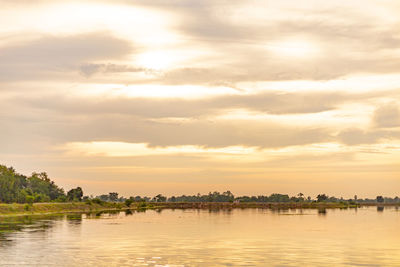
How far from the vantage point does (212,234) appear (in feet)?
308

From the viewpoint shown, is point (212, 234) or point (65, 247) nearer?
point (65, 247)

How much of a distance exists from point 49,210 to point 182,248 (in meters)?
123

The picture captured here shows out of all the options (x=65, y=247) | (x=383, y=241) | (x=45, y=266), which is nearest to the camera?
(x=45, y=266)

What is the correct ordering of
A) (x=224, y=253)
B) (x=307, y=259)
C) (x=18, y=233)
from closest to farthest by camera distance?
(x=307, y=259), (x=224, y=253), (x=18, y=233)

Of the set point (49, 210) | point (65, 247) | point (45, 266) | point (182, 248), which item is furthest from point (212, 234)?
point (49, 210)

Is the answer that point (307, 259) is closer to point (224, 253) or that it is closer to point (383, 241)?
point (224, 253)

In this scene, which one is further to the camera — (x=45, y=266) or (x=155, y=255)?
(x=155, y=255)

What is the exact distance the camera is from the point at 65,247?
7038 cm

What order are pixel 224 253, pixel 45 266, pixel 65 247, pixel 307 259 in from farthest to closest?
1. pixel 65 247
2. pixel 224 253
3. pixel 307 259
4. pixel 45 266

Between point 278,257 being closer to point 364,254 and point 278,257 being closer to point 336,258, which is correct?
point 336,258

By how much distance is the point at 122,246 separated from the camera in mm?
72562

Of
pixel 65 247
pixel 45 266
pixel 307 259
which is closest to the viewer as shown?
pixel 45 266

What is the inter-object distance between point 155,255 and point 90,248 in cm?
1157

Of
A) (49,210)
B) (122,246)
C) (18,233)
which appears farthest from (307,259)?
(49,210)
